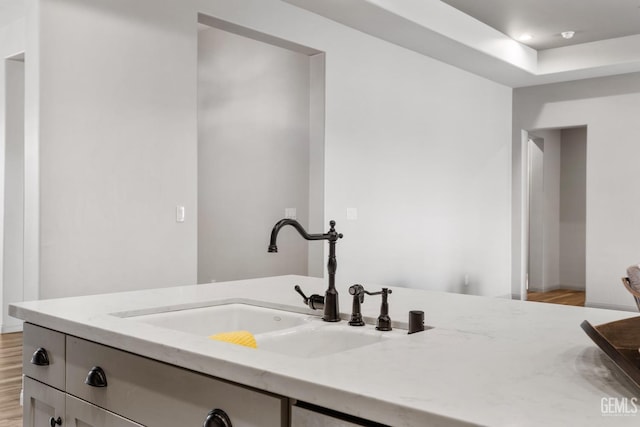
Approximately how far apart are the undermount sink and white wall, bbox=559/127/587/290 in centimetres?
793

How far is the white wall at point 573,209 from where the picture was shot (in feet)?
28.4

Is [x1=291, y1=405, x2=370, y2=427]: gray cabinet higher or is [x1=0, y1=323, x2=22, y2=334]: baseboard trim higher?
[x1=291, y1=405, x2=370, y2=427]: gray cabinet

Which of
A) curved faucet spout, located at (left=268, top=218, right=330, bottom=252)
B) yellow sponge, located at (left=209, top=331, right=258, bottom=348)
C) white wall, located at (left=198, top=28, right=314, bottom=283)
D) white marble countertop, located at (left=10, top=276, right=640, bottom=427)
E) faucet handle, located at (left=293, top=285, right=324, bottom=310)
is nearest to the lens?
white marble countertop, located at (left=10, top=276, right=640, bottom=427)

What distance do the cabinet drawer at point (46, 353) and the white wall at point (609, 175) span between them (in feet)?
21.7

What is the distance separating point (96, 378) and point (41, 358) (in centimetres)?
30

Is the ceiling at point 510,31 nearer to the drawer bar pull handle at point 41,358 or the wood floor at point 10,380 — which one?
the wood floor at point 10,380

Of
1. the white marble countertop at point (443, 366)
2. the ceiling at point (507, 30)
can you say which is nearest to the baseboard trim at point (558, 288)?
the ceiling at point (507, 30)

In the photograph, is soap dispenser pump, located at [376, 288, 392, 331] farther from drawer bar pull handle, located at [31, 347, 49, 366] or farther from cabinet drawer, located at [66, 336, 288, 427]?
drawer bar pull handle, located at [31, 347, 49, 366]

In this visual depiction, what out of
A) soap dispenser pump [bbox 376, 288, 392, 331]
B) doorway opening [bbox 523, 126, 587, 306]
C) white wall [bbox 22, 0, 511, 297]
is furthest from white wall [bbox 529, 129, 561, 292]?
soap dispenser pump [bbox 376, 288, 392, 331]

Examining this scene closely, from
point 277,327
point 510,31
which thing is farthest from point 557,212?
point 277,327

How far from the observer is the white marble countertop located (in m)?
0.79

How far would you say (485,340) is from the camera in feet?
3.95

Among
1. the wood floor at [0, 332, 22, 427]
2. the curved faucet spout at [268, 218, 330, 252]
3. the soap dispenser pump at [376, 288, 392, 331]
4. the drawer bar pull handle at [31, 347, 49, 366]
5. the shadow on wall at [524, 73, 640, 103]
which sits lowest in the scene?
the wood floor at [0, 332, 22, 427]

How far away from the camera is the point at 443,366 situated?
991 millimetres
